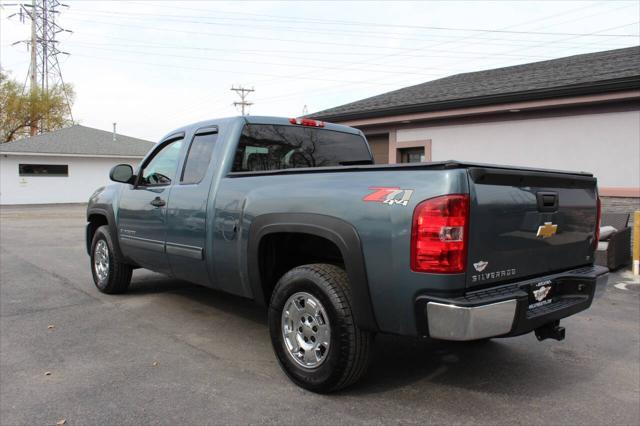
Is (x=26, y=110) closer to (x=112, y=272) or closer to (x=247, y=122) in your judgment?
(x=112, y=272)

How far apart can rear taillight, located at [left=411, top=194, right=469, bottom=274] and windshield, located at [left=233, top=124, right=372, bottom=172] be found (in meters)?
2.13

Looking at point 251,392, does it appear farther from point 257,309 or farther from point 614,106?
point 614,106

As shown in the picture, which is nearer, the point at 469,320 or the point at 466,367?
the point at 469,320

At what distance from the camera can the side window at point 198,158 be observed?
184 inches

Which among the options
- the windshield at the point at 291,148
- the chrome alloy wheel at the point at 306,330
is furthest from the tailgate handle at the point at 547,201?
the windshield at the point at 291,148

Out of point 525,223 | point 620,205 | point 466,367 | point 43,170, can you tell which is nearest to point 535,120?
point 620,205

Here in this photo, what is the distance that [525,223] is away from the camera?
3141 mm

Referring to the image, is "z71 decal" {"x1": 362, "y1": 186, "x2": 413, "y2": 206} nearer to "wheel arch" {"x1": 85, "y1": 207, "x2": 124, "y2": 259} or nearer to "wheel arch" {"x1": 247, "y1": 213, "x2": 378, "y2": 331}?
"wheel arch" {"x1": 247, "y1": 213, "x2": 378, "y2": 331}

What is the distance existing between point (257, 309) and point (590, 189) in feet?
11.8

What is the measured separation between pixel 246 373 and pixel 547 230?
2.40 metres

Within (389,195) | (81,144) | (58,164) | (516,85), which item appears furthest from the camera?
(81,144)

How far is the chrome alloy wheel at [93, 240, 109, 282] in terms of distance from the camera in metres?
6.25

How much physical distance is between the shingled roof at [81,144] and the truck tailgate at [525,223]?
30.2 metres

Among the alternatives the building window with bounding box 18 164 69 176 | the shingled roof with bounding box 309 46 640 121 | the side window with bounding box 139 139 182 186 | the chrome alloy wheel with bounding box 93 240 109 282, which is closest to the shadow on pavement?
the side window with bounding box 139 139 182 186
